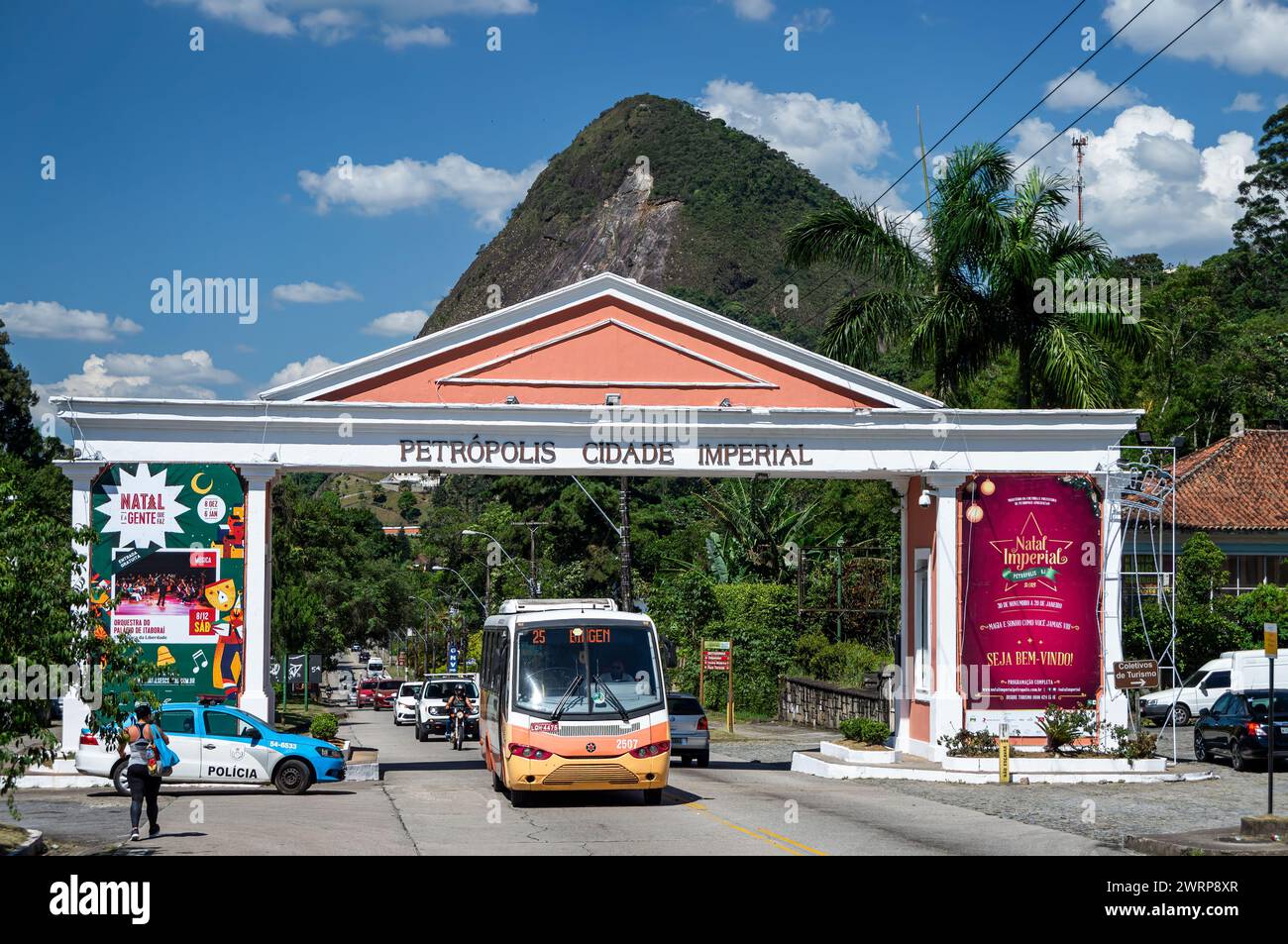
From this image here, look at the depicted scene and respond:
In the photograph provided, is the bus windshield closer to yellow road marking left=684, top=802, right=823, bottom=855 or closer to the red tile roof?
yellow road marking left=684, top=802, right=823, bottom=855

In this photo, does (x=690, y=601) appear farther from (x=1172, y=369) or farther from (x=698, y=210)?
(x=698, y=210)

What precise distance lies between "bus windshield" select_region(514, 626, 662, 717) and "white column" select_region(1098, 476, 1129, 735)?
9.93m

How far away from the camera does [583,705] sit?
66.4 feet

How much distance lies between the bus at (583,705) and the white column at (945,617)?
7.24 metres

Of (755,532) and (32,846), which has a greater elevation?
(755,532)

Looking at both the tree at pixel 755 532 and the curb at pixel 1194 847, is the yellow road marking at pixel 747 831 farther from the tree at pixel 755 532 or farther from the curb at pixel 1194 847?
the tree at pixel 755 532

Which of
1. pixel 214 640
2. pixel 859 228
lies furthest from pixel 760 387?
pixel 214 640

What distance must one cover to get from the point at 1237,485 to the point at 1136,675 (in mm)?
28674

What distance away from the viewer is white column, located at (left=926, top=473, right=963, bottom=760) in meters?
26.3

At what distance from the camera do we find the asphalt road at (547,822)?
15.8 m

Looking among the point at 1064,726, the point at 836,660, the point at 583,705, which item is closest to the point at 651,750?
the point at 583,705

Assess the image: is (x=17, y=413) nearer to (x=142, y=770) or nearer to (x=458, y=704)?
(x=458, y=704)

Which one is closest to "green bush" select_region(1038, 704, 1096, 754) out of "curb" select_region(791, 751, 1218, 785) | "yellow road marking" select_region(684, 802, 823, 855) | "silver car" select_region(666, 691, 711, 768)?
"curb" select_region(791, 751, 1218, 785)

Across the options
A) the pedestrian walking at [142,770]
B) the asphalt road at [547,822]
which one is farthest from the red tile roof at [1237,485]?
the pedestrian walking at [142,770]
